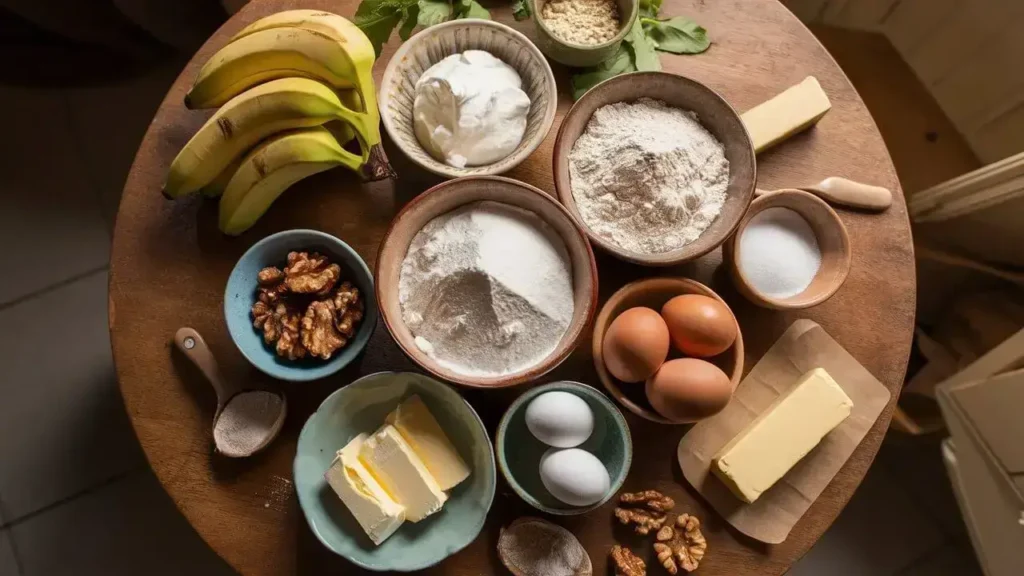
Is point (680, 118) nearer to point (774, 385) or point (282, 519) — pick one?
point (774, 385)

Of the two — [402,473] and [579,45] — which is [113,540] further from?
[579,45]

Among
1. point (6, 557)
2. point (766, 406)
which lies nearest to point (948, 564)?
point (766, 406)

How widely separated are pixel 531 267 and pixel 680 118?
12.8 inches

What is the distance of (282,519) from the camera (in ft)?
3.28

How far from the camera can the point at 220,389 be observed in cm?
101

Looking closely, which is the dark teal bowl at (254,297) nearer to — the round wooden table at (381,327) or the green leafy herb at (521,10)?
the round wooden table at (381,327)

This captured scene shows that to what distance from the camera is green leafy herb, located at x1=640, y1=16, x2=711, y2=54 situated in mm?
1133

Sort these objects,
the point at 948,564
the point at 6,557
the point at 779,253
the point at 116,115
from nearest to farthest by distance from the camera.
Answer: the point at 779,253 < the point at 6,557 < the point at 948,564 < the point at 116,115

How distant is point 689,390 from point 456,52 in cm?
62

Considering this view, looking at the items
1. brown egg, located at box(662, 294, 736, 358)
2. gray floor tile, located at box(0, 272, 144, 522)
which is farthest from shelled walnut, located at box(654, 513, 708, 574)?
gray floor tile, located at box(0, 272, 144, 522)

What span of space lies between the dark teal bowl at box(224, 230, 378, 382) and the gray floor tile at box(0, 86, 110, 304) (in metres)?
1.01

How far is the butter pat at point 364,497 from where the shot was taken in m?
0.92

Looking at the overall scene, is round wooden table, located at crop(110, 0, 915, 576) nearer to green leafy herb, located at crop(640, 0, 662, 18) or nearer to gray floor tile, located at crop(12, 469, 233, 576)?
green leafy herb, located at crop(640, 0, 662, 18)

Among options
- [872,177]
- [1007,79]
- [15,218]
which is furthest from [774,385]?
[15,218]
